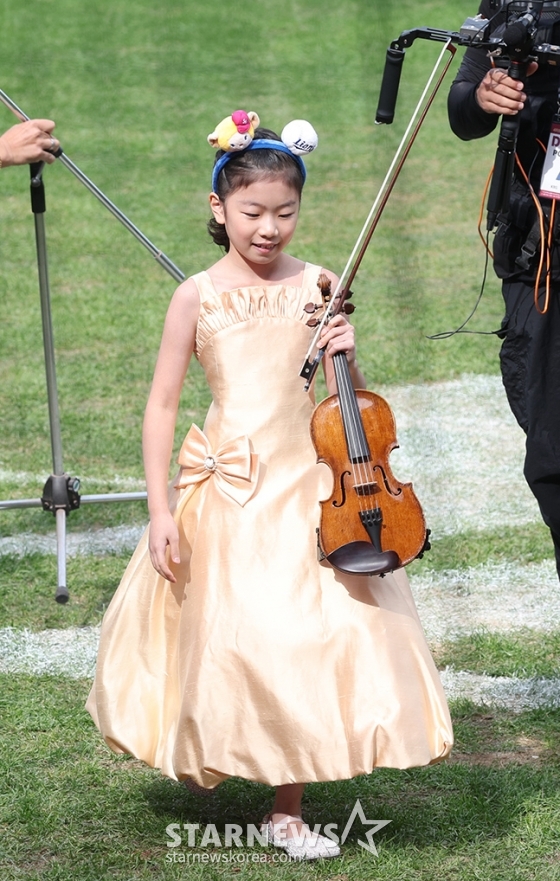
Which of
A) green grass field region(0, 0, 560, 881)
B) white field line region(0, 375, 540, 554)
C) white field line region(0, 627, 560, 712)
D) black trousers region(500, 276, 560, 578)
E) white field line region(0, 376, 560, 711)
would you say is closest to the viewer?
green grass field region(0, 0, 560, 881)

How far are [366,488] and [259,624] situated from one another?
Result: 0.44 m

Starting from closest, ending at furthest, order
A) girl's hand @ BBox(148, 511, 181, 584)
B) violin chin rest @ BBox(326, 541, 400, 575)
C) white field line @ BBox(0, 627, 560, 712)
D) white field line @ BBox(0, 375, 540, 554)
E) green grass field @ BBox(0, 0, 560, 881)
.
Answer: violin chin rest @ BBox(326, 541, 400, 575)
girl's hand @ BBox(148, 511, 181, 584)
green grass field @ BBox(0, 0, 560, 881)
white field line @ BBox(0, 627, 560, 712)
white field line @ BBox(0, 375, 540, 554)

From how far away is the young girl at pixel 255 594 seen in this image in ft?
→ 10.4

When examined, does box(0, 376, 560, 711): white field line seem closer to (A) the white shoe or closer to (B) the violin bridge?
(A) the white shoe

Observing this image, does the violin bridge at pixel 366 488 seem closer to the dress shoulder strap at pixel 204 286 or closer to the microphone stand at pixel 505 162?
the dress shoulder strap at pixel 204 286

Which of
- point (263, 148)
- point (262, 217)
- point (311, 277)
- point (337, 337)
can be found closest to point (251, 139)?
point (263, 148)

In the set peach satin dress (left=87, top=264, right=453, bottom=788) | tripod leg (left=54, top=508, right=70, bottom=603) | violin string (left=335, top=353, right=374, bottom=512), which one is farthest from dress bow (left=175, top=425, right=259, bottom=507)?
tripod leg (left=54, top=508, right=70, bottom=603)

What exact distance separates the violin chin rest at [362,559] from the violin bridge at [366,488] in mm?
120

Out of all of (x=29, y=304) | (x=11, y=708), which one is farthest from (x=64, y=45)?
(x=11, y=708)

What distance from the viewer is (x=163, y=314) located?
9070mm

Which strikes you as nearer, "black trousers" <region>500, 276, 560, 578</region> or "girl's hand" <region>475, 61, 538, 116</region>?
"girl's hand" <region>475, 61, 538, 116</region>

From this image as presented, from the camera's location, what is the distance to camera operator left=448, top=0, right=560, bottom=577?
3.61 m

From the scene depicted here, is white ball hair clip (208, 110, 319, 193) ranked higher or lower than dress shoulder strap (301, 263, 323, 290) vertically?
higher

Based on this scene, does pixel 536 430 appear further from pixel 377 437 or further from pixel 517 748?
pixel 517 748
